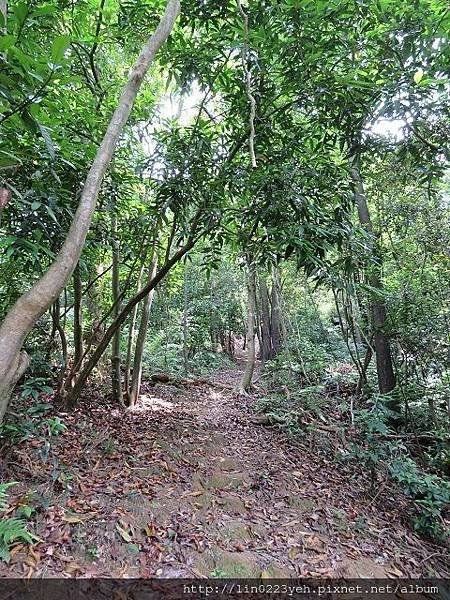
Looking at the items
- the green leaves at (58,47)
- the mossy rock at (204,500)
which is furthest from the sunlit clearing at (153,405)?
the green leaves at (58,47)

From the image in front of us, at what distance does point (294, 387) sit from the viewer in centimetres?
716

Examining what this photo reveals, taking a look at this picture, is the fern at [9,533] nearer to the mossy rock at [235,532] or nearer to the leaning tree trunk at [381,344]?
the mossy rock at [235,532]

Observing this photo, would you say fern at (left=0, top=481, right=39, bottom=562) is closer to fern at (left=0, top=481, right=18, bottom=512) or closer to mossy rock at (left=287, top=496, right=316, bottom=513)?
fern at (left=0, top=481, right=18, bottom=512)

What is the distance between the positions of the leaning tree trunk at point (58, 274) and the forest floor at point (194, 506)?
186 centimetres

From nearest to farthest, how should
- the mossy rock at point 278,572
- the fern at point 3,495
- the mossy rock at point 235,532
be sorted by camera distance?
the fern at point 3,495, the mossy rock at point 278,572, the mossy rock at point 235,532

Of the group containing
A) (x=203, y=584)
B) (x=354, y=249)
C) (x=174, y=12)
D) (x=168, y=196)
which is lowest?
(x=203, y=584)

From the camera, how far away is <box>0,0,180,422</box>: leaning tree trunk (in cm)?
123

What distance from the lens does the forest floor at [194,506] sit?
2713 millimetres

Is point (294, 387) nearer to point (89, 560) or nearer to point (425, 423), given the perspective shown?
point (425, 423)

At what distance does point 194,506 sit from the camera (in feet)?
11.3

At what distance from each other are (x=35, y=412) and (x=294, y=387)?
478 cm

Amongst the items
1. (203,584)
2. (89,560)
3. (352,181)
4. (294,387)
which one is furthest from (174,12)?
(294,387)

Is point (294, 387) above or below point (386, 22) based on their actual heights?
below

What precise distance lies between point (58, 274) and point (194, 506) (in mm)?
2909
